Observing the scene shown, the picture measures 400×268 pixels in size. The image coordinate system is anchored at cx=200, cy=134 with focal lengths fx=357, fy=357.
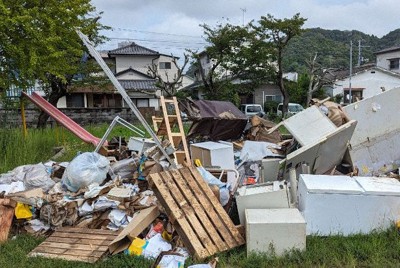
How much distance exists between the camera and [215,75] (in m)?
20.0

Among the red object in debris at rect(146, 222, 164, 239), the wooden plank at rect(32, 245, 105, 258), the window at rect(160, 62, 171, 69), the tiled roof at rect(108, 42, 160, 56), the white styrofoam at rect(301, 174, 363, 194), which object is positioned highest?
the tiled roof at rect(108, 42, 160, 56)

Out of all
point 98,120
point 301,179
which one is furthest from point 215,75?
point 301,179

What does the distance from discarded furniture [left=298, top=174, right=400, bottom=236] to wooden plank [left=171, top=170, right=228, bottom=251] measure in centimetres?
86

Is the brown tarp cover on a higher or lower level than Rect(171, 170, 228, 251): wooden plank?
higher

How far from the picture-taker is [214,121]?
20.4ft

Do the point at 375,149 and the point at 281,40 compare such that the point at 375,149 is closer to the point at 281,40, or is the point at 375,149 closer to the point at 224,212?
the point at 224,212

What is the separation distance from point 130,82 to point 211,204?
24714 millimetres

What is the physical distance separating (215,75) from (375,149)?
1514cm

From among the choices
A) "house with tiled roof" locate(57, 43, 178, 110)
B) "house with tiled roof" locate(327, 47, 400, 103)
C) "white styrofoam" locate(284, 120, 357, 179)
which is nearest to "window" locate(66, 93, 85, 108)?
"house with tiled roof" locate(57, 43, 178, 110)

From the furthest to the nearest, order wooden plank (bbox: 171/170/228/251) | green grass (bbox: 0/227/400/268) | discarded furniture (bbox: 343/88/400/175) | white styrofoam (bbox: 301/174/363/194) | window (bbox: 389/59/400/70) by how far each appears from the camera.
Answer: window (bbox: 389/59/400/70) < discarded furniture (bbox: 343/88/400/175) < white styrofoam (bbox: 301/174/363/194) < wooden plank (bbox: 171/170/228/251) < green grass (bbox: 0/227/400/268)

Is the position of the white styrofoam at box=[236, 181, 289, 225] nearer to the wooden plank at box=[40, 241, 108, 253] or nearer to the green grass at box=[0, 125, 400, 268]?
the green grass at box=[0, 125, 400, 268]

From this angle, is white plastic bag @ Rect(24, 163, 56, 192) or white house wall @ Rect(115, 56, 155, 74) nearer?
white plastic bag @ Rect(24, 163, 56, 192)

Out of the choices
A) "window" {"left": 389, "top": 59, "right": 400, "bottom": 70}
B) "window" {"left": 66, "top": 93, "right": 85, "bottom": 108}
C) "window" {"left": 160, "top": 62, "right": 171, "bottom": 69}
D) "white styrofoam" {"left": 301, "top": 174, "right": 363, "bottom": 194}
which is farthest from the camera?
"window" {"left": 160, "top": 62, "right": 171, "bottom": 69}

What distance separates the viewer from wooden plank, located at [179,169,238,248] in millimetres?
3279
